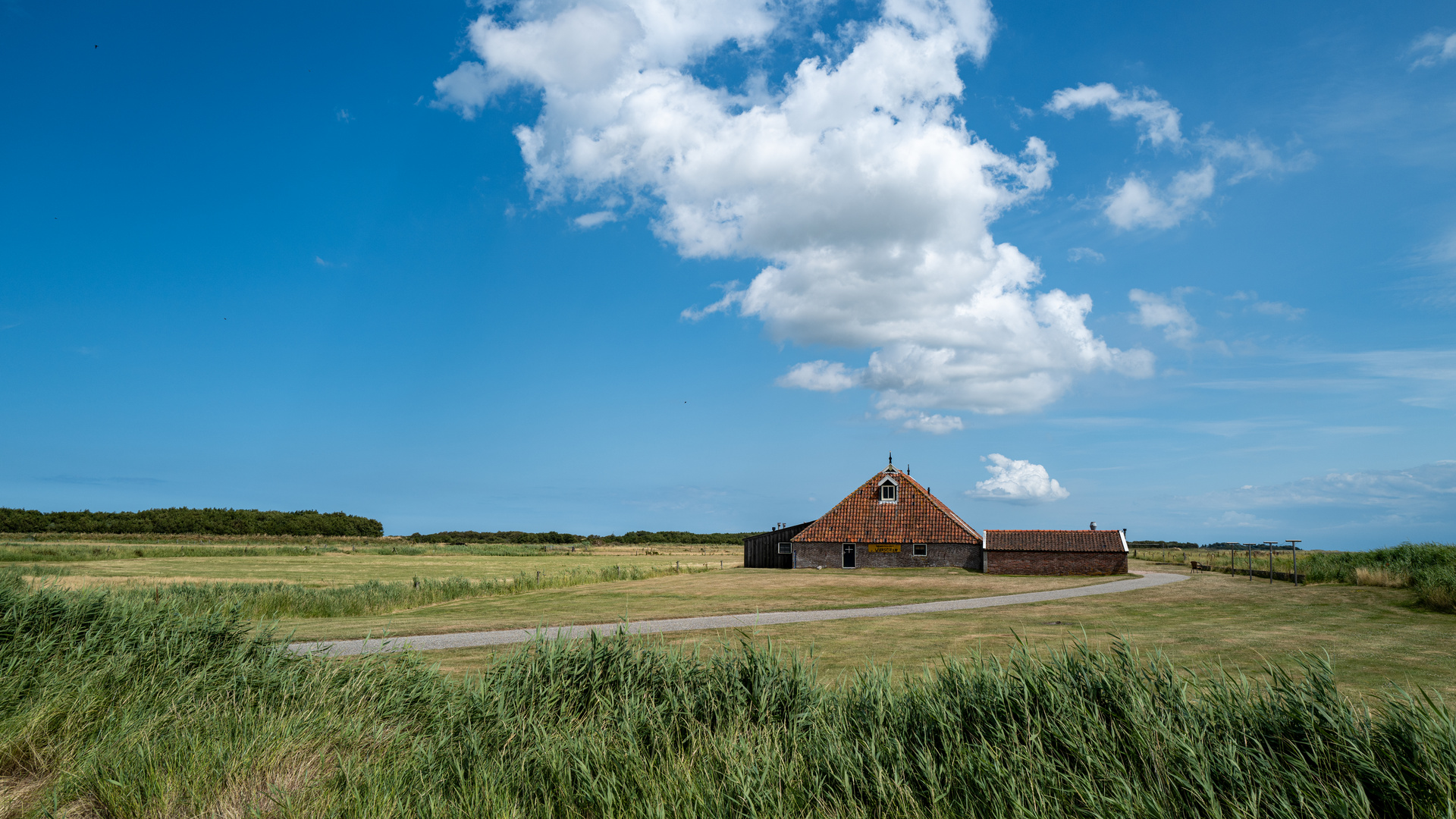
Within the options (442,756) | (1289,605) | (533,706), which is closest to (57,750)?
(442,756)

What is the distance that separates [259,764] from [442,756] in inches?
54.0

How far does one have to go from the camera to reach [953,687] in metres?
6.52

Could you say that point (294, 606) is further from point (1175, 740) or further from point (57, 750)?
point (1175, 740)

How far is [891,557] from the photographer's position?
160 feet

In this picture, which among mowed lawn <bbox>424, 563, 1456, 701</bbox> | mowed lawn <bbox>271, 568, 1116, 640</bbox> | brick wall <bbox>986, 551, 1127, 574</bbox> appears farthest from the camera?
brick wall <bbox>986, 551, 1127, 574</bbox>

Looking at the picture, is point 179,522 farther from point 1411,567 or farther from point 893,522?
point 1411,567

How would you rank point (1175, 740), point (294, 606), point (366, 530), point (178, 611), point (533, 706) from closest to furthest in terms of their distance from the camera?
point (1175, 740), point (533, 706), point (178, 611), point (294, 606), point (366, 530)

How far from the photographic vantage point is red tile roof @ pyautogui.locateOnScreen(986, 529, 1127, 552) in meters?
46.8

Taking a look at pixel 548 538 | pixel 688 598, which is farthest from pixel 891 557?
pixel 548 538

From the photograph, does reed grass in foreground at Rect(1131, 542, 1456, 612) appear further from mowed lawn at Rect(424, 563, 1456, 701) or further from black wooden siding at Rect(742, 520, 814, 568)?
black wooden siding at Rect(742, 520, 814, 568)

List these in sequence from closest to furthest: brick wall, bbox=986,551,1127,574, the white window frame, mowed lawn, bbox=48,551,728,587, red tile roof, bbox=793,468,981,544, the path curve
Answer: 1. the path curve
2. mowed lawn, bbox=48,551,728,587
3. brick wall, bbox=986,551,1127,574
4. red tile roof, bbox=793,468,981,544
5. the white window frame

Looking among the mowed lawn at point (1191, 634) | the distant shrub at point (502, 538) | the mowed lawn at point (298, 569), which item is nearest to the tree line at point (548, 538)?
the distant shrub at point (502, 538)

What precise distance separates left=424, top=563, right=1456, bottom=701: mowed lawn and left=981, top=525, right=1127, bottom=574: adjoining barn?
17461 mm

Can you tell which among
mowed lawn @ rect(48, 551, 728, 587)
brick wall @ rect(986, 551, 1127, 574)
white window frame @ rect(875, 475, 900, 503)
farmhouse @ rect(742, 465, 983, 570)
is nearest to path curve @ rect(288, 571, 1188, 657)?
brick wall @ rect(986, 551, 1127, 574)
